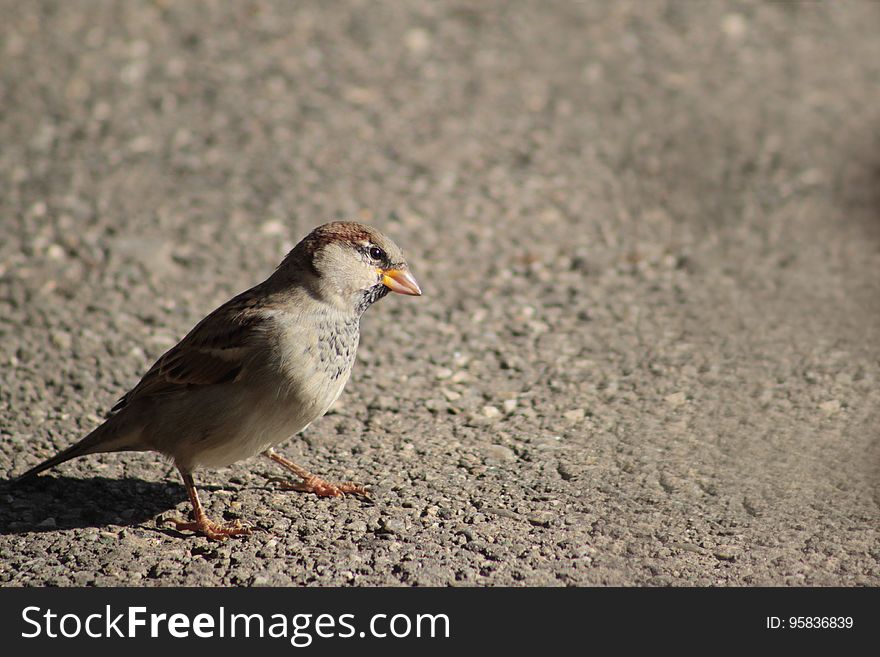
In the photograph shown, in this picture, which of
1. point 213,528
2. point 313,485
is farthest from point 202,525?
point 313,485

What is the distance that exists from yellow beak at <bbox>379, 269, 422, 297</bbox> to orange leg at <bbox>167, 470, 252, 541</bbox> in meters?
1.17

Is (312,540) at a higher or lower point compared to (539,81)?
lower

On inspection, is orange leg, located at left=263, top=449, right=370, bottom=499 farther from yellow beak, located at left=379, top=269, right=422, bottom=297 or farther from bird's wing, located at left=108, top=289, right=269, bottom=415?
yellow beak, located at left=379, top=269, right=422, bottom=297

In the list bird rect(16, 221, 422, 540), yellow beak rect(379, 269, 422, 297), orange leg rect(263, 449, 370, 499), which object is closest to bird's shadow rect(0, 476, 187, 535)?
bird rect(16, 221, 422, 540)

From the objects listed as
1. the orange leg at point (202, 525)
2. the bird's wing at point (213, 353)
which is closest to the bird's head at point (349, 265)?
the bird's wing at point (213, 353)

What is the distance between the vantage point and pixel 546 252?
683 centimetres

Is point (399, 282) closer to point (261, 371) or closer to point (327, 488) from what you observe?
point (261, 371)

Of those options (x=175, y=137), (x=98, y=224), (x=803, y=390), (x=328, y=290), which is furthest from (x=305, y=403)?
(x=175, y=137)

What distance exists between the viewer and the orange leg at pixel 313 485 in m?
4.63

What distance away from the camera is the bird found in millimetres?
4250

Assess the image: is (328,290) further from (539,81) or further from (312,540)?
(539,81)

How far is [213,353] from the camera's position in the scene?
436cm

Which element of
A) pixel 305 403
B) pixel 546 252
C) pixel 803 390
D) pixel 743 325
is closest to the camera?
pixel 305 403

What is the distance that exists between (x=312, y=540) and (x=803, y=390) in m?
2.57
